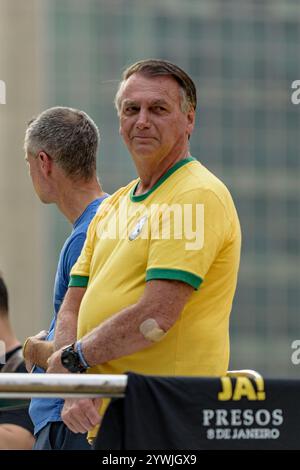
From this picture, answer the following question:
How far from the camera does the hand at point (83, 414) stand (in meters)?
5.54

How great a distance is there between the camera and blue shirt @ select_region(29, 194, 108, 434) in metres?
6.38

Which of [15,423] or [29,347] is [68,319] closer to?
[29,347]

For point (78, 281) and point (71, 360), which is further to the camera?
point (78, 281)

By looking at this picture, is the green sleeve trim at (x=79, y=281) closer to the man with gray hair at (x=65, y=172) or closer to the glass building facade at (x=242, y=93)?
the man with gray hair at (x=65, y=172)

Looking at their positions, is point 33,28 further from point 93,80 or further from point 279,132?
point 279,132

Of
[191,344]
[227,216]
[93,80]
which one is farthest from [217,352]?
[93,80]

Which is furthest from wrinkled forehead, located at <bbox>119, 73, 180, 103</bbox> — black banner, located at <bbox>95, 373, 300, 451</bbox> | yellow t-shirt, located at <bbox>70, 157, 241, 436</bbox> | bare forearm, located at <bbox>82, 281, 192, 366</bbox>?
black banner, located at <bbox>95, 373, 300, 451</bbox>

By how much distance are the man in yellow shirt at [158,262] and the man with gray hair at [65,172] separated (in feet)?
1.69

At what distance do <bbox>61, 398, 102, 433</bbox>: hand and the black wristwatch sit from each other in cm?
11

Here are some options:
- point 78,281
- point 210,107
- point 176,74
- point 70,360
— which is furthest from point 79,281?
point 210,107

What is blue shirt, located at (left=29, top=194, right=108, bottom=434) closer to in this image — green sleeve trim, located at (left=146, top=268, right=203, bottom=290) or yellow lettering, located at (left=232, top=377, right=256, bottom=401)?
green sleeve trim, located at (left=146, top=268, right=203, bottom=290)

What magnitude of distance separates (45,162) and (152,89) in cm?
86

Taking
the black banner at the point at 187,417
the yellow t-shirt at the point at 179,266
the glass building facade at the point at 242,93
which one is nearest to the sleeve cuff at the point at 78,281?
the yellow t-shirt at the point at 179,266

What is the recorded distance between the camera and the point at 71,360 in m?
5.62
